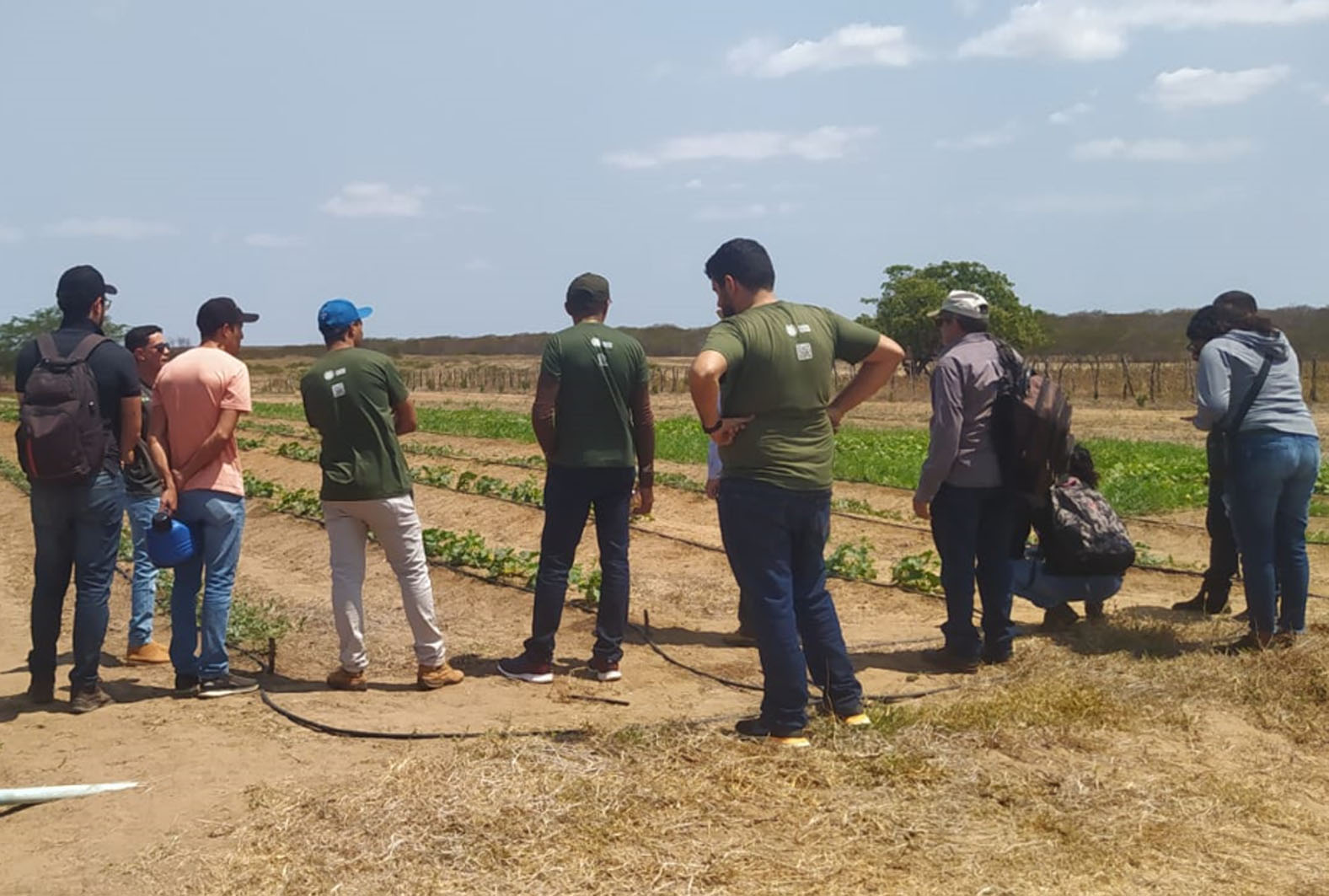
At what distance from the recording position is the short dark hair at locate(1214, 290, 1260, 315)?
643 centimetres

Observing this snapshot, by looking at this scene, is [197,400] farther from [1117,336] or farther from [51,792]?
[1117,336]

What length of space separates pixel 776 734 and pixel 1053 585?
271cm

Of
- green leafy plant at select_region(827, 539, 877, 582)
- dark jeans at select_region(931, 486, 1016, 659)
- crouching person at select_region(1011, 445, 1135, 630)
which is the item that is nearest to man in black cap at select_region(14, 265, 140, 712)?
dark jeans at select_region(931, 486, 1016, 659)

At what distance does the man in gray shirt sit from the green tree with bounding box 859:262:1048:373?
46421 millimetres

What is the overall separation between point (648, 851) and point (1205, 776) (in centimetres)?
217

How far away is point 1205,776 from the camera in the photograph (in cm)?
455

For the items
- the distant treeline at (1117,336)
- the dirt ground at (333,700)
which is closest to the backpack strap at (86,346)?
the dirt ground at (333,700)

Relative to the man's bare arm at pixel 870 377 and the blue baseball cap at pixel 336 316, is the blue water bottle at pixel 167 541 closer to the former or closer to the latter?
the blue baseball cap at pixel 336 316

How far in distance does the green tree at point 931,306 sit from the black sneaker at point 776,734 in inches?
1894

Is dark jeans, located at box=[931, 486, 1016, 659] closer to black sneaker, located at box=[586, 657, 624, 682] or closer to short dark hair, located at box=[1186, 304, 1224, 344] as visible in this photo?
short dark hair, located at box=[1186, 304, 1224, 344]

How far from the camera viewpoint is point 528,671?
619 cm

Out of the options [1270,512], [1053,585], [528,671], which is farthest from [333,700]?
[1270,512]

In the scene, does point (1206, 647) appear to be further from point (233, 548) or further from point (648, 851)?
point (233, 548)

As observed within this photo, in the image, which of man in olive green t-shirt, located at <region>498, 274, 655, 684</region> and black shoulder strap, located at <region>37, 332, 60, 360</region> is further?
→ man in olive green t-shirt, located at <region>498, 274, 655, 684</region>
